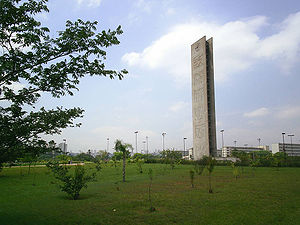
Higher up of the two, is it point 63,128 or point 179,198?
point 63,128

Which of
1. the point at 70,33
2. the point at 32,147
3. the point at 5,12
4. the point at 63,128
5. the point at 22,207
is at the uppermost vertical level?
the point at 5,12

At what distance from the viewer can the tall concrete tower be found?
162 feet

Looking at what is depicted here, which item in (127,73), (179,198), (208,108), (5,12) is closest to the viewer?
(5,12)

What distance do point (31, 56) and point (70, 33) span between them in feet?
3.36

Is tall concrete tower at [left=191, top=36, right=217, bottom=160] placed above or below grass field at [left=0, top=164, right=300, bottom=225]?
above

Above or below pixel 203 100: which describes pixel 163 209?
below

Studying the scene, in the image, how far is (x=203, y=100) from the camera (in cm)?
5034

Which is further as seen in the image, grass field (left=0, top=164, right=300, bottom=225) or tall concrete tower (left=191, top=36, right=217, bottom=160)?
tall concrete tower (left=191, top=36, right=217, bottom=160)

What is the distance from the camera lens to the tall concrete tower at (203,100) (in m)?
49.5

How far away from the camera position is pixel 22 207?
31.9 ft

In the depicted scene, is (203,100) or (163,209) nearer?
(163,209)

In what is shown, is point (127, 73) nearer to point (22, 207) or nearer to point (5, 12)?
point (5, 12)

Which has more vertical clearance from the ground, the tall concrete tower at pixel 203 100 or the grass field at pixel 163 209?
the tall concrete tower at pixel 203 100

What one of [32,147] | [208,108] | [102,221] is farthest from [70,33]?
[208,108]
